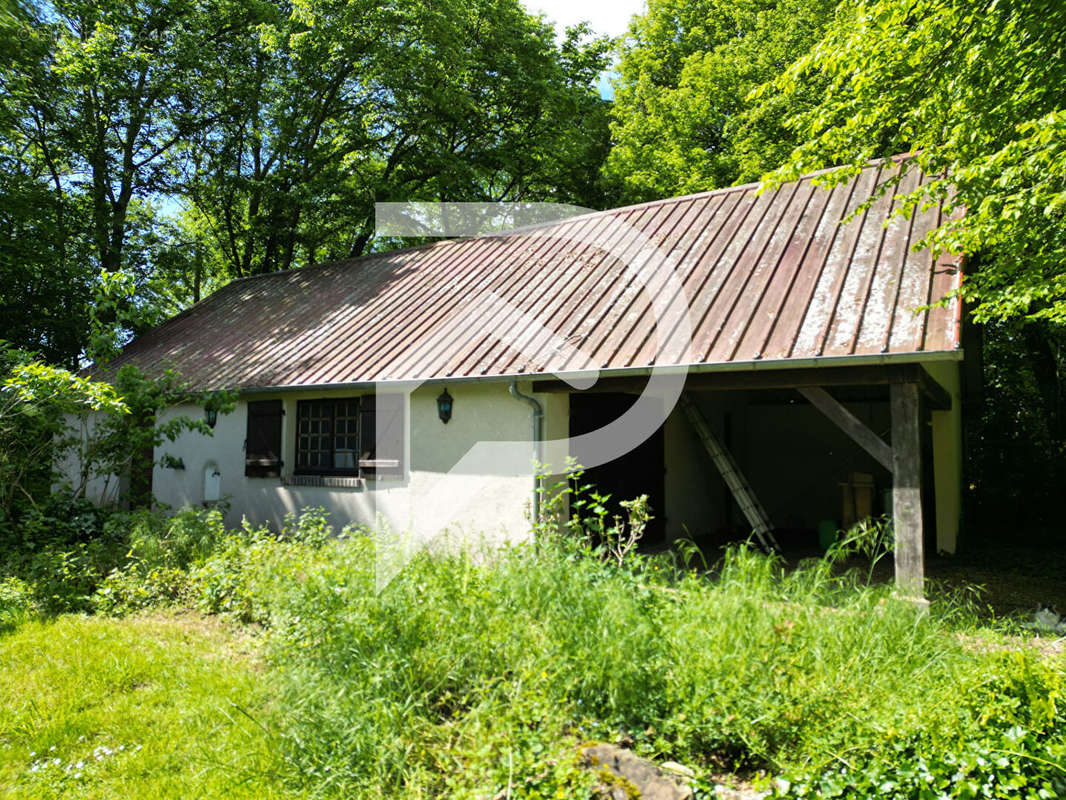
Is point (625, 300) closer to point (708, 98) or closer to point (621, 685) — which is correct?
point (621, 685)

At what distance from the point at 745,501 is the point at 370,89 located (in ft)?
49.7

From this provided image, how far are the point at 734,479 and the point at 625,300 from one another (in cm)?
241

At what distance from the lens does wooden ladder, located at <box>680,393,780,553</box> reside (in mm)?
7844

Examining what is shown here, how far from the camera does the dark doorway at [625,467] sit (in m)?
8.66

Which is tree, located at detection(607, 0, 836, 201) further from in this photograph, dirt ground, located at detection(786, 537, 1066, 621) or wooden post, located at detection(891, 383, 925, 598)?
wooden post, located at detection(891, 383, 925, 598)

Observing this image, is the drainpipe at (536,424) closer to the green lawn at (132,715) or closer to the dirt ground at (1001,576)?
the green lawn at (132,715)

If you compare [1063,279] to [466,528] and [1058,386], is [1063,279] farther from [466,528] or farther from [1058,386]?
[1058,386]

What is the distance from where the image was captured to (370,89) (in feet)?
59.4

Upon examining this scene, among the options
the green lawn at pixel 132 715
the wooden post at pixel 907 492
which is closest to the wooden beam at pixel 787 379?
the wooden post at pixel 907 492

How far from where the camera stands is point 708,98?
55.7 feet

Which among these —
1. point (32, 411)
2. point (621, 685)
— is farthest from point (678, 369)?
point (32, 411)

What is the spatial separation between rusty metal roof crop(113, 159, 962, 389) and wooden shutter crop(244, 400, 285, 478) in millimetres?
466

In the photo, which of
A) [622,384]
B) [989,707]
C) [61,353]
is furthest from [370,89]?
[989,707]

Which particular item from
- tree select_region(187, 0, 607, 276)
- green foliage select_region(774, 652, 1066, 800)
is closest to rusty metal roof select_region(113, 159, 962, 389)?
green foliage select_region(774, 652, 1066, 800)
